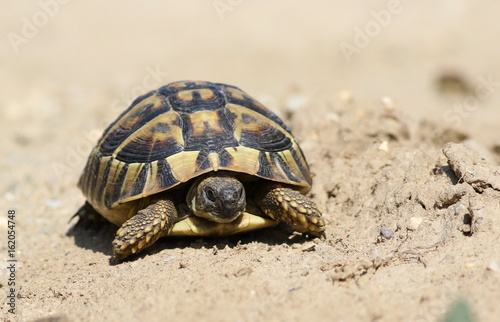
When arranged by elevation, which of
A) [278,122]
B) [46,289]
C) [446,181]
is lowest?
[46,289]

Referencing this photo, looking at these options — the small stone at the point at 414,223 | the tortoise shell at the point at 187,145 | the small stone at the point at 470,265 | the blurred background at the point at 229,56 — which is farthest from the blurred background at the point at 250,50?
the small stone at the point at 470,265

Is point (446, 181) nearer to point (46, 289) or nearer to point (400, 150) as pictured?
point (400, 150)

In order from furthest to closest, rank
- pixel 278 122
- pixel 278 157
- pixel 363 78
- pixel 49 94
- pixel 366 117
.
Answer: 1. pixel 363 78
2. pixel 49 94
3. pixel 366 117
4. pixel 278 122
5. pixel 278 157

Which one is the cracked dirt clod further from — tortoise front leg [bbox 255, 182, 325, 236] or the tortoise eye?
the tortoise eye

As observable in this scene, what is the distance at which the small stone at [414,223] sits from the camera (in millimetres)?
3667

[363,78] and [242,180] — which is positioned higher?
[363,78]

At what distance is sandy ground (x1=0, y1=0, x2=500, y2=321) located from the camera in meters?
2.94

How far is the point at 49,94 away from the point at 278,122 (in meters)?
5.53

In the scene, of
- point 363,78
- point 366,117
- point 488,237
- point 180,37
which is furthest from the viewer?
point 180,37

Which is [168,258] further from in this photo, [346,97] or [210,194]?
[346,97]

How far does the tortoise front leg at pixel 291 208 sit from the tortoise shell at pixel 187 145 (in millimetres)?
109

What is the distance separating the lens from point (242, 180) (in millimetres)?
4234

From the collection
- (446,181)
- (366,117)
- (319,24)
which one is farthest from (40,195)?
(319,24)

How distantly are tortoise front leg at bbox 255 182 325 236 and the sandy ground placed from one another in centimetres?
13
